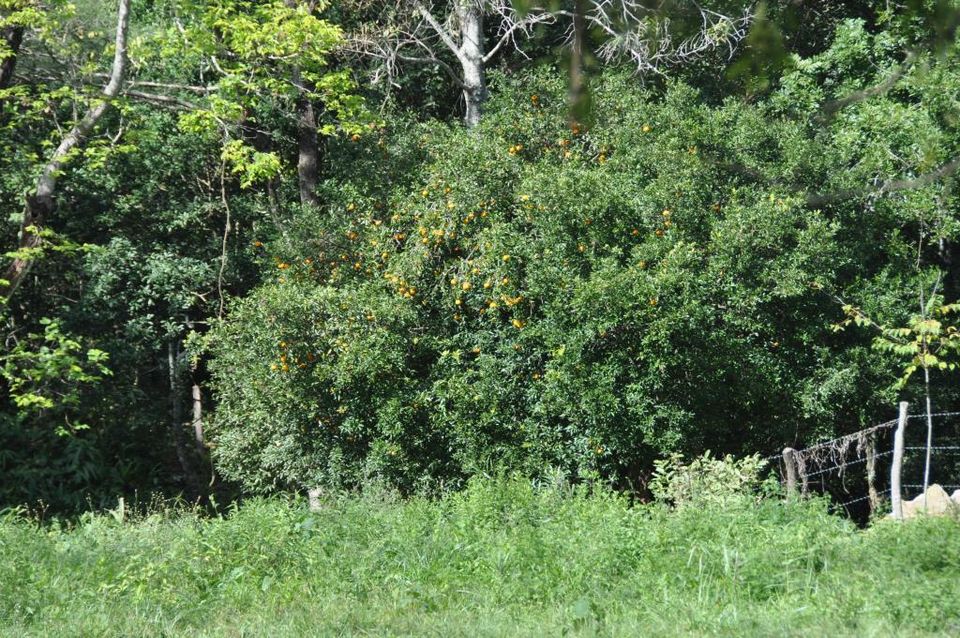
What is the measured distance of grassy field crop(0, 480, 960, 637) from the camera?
228 inches

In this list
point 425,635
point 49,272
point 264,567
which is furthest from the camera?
point 49,272

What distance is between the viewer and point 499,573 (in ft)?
22.1

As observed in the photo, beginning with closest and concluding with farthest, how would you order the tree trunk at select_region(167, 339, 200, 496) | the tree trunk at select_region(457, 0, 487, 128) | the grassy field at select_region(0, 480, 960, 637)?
the grassy field at select_region(0, 480, 960, 637), the tree trunk at select_region(457, 0, 487, 128), the tree trunk at select_region(167, 339, 200, 496)

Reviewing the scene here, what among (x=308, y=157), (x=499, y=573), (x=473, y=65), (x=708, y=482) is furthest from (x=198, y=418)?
(x=499, y=573)

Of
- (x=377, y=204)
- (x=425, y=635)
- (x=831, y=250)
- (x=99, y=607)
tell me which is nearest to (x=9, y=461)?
(x=377, y=204)

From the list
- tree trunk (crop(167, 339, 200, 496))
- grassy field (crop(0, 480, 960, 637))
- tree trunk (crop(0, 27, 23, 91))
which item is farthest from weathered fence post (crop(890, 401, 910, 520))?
tree trunk (crop(0, 27, 23, 91))

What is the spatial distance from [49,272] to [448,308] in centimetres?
659

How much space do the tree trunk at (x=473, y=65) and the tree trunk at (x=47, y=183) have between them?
449cm

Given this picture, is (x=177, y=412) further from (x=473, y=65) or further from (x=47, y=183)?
(x=473, y=65)

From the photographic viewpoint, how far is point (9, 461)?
1325 centimetres

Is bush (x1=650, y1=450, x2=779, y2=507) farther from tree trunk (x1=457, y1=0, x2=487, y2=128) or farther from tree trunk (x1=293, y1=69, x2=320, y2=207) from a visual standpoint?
tree trunk (x1=293, y1=69, x2=320, y2=207)

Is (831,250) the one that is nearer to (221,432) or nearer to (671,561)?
(671,561)

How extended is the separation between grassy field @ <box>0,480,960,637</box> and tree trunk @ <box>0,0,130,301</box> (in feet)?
14.2

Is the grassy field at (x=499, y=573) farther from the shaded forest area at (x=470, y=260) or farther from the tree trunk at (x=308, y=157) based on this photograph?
the tree trunk at (x=308, y=157)
